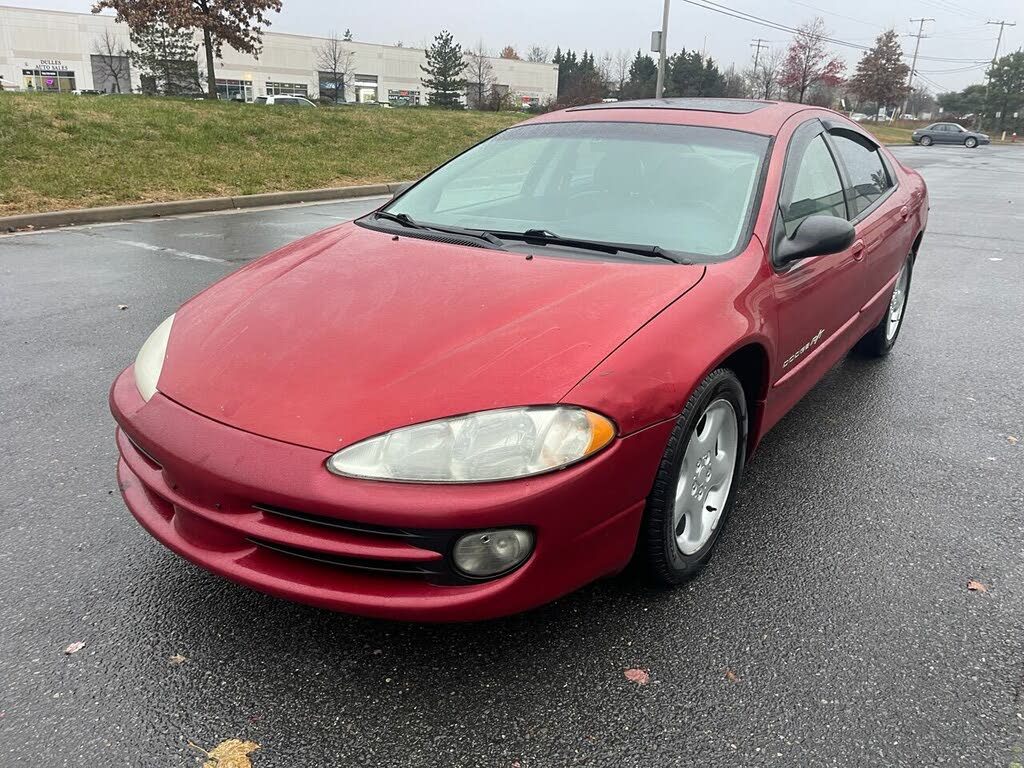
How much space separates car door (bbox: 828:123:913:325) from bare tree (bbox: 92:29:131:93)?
7444 cm

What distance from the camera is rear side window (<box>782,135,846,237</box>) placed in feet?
9.90

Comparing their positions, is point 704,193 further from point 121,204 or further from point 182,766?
point 121,204

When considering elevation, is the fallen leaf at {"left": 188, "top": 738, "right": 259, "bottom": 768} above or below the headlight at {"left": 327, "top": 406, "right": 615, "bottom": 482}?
below

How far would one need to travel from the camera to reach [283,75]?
7669cm

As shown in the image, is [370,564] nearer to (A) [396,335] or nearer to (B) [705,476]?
(A) [396,335]

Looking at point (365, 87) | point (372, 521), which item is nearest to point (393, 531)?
point (372, 521)

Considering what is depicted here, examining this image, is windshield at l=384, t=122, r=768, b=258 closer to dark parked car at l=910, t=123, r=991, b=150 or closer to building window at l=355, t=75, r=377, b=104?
dark parked car at l=910, t=123, r=991, b=150

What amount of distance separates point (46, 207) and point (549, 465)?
950 cm

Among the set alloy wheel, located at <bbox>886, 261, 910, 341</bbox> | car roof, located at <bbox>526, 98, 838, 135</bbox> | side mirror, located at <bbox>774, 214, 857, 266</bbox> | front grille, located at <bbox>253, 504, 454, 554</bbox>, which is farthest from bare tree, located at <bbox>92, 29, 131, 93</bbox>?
front grille, located at <bbox>253, 504, 454, 554</bbox>

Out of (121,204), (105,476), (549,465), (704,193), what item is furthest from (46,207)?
(549,465)

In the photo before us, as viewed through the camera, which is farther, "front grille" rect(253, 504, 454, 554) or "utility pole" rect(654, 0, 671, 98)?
"utility pole" rect(654, 0, 671, 98)

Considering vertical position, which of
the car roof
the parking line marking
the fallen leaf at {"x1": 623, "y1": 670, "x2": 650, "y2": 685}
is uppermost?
the car roof

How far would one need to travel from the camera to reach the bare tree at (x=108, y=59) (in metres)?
66.1

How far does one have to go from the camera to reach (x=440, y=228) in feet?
10.2
